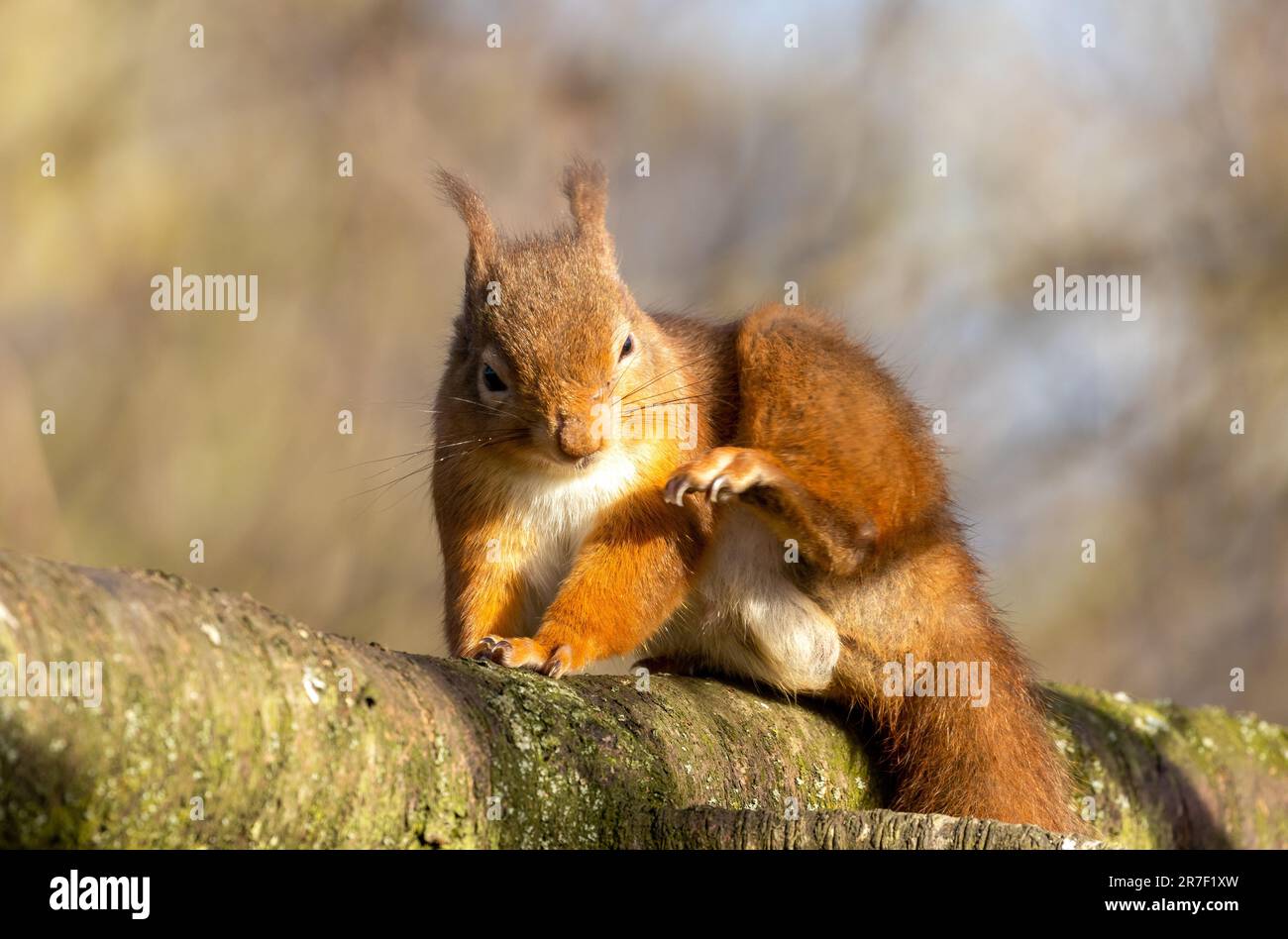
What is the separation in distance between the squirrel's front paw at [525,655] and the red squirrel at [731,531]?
1 cm

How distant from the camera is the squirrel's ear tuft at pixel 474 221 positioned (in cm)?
436

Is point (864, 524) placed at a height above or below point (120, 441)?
below

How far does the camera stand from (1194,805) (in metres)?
4.90

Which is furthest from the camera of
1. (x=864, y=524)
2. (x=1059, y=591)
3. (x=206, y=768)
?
(x=1059, y=591)

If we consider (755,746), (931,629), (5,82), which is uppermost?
(5,82)

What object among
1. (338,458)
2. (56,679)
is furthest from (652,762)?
(338,458)

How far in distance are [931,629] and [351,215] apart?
224 inches

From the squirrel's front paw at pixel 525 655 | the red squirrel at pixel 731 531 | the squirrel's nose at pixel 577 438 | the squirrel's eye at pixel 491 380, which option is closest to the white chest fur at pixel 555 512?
the red squirrel at pixel 731 531

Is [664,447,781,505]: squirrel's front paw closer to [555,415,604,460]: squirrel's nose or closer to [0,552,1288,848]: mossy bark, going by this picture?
[555,415,604,460]: squirrel's nose

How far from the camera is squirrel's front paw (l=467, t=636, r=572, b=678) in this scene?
3.52m

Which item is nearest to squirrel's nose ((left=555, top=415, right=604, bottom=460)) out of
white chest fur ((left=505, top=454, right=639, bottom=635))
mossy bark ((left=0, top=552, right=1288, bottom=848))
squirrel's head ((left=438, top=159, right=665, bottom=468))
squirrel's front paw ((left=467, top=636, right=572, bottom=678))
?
squirrel's head ((left=438, top=159, right=665, bottom=468))

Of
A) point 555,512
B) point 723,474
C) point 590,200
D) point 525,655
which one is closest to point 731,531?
point 723,474

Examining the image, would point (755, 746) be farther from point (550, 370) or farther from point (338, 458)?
point (338, 458)

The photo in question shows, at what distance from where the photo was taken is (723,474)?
144 inches
